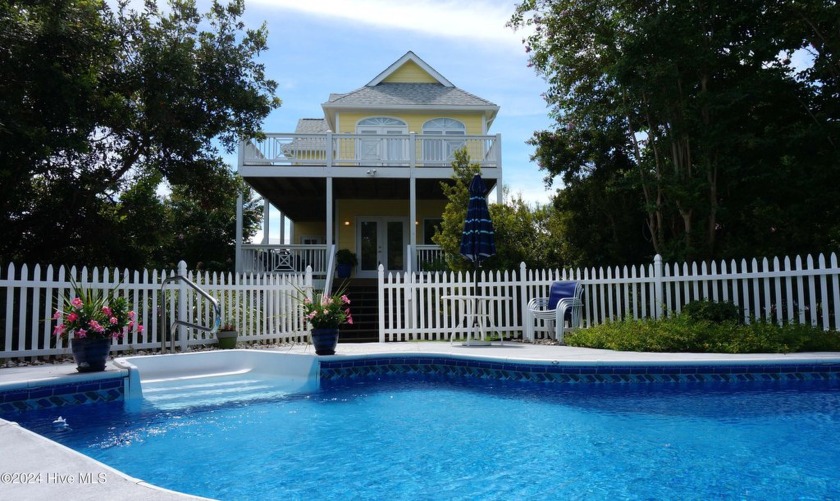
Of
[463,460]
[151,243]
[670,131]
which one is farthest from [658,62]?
[151,243]

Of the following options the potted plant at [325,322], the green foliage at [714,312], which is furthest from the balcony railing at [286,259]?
the green foliage at [714,312]

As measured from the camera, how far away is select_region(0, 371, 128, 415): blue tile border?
16.5ft

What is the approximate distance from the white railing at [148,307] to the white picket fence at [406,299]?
1 centimetres

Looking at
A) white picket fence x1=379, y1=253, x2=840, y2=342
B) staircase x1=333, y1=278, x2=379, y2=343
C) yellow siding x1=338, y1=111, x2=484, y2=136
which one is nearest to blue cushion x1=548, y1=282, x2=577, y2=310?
white picket fence x1=379, y1=253, x2=840, y2=342

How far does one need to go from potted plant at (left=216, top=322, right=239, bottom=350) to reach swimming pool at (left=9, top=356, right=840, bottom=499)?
3.11 metres

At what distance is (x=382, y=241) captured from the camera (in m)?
18.6

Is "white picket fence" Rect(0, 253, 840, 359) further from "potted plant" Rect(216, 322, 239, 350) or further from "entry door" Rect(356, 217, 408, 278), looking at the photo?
"entry door" Rect(356, 217, 408, 278)

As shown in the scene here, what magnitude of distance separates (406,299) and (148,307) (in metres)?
4.19

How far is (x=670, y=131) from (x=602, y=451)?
27.7ft

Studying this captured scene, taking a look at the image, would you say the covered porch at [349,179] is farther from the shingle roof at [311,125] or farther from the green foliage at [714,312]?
the green foliage at [714,312]

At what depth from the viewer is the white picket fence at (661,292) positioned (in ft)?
26.5

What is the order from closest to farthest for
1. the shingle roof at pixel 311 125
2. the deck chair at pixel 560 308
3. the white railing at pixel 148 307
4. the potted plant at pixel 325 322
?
the white railing at pixel 148 307 < the potted plant at pixel 325 322 < the deck chair at pixel 560 308 < the shingle roof at pixel 311 125

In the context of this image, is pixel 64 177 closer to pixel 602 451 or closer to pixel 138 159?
pixel 138 159

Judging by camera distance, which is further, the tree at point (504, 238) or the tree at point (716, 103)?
the tree at point (504, 238)
